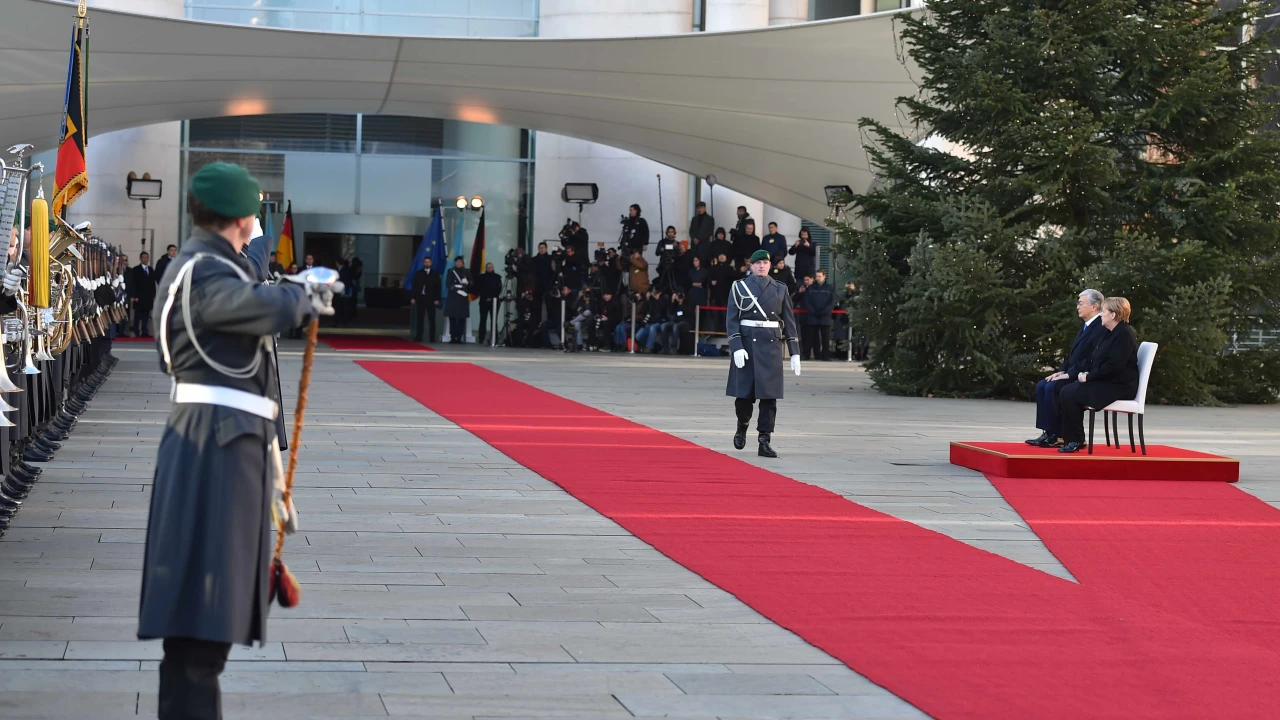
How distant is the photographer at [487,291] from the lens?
96.9 ft

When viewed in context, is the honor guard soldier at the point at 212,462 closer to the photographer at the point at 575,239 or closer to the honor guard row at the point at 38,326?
the honor guard row at the point at 38,326

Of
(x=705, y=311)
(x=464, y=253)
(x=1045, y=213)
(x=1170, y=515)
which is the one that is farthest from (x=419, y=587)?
(x=464, y=253)

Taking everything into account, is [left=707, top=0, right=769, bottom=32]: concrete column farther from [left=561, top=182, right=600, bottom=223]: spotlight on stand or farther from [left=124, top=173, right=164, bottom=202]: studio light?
[left=124, top=173, right=164, bottom=202]: studio light

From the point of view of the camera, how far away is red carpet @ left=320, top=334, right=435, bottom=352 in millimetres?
27403

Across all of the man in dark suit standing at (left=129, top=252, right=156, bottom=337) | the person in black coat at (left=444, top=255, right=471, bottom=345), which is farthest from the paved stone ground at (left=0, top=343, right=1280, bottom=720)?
the person in black coat at (left=444, top=255, right=471, bottom=345)

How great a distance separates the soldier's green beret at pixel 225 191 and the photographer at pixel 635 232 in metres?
24.9

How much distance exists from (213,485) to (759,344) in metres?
8.41

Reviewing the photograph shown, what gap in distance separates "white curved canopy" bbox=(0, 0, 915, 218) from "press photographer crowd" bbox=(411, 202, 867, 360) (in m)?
1.64

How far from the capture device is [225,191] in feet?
12.3

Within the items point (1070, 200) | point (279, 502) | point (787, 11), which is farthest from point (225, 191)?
point (787, 11)

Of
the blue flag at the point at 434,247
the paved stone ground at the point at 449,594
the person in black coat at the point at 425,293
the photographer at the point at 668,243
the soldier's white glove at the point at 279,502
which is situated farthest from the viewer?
the blue flag at the point at 434,247

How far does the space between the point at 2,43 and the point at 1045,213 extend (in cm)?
1306

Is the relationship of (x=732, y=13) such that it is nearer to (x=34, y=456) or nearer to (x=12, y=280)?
(x=34, y=456)

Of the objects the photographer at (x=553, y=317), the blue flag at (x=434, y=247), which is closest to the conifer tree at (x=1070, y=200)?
the photographer at (x=553, y=317)
